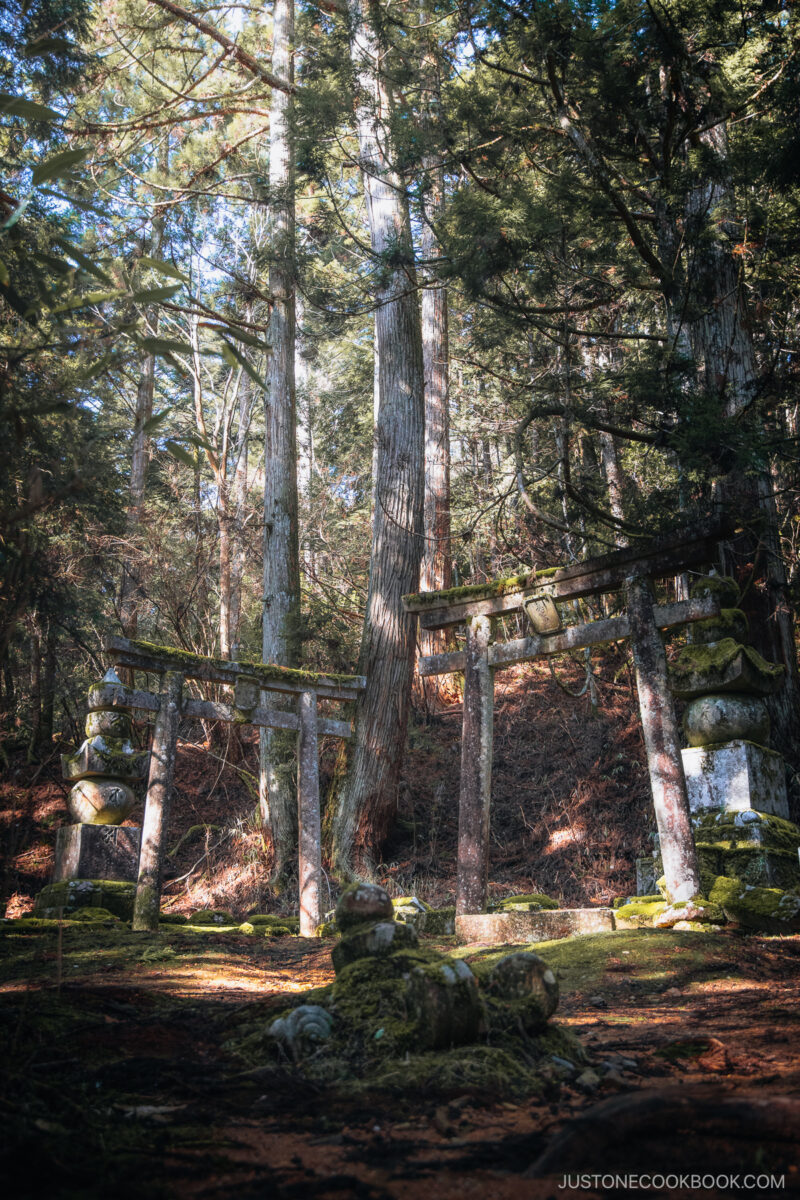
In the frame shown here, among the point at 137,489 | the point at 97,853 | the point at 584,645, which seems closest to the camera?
the point at 584,645

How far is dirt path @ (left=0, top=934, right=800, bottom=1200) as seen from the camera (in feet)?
6.53

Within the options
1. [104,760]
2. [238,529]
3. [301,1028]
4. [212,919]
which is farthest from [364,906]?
[238,529]

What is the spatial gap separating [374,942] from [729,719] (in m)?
4.05

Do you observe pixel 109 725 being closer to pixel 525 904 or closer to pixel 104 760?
pixel 104 760

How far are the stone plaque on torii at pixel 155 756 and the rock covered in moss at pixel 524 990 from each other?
548 centimetres

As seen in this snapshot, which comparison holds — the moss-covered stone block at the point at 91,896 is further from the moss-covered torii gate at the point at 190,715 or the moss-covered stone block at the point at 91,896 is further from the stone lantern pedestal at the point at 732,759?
the stone lantern pedestal at the point at 732,759

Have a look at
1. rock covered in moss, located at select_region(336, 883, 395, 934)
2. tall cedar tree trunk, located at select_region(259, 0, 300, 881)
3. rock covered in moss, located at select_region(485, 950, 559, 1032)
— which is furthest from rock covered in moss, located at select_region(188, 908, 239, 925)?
rock covered in moss, located at select_region(485, 950, 559, 1032)

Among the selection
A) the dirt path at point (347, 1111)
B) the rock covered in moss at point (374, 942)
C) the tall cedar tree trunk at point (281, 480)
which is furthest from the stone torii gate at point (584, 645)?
the tall cedar tree trunk at point (281, 480)

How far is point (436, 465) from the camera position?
15.6 m

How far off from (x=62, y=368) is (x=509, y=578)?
509 centimetres

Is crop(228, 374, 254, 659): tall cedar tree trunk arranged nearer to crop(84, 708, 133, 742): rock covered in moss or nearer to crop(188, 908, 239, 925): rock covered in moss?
crop(84, 708, 133, 742): rock covered in moss

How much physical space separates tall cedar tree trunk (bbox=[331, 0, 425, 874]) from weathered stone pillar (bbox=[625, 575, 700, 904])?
4172 mm

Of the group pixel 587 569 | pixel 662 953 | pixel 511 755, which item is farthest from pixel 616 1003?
pixel 511 755

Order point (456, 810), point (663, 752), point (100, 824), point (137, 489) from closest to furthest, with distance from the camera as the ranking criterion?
1. point (663, 752)
2. point (100, 824)
3. point (456, 810)
4. point (137, 489)
